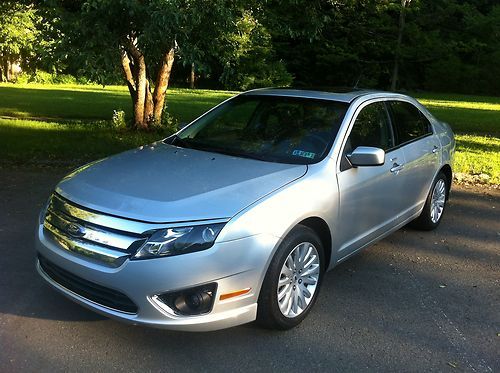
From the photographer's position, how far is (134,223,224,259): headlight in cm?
310

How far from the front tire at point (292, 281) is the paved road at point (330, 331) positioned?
0.45ft

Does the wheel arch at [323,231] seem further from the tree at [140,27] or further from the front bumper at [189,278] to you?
the tree at [140,27]

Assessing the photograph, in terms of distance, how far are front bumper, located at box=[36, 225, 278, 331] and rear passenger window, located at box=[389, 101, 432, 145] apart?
2371 millimetres

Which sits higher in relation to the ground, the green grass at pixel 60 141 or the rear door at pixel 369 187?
the rear door at pixel 369 187

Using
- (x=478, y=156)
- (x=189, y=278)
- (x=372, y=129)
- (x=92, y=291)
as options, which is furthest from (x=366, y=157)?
(x=478, y=156)

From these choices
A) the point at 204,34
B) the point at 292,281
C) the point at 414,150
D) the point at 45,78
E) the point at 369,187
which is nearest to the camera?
the point at 292,281

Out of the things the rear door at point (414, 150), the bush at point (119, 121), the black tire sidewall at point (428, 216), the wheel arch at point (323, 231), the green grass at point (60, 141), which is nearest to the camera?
the wheel arch at point (323, 231)

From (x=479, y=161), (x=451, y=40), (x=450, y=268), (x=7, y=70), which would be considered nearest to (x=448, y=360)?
(x=450, y=268)

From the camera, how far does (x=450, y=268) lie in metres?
4.97

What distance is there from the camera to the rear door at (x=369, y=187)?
13.6 feet

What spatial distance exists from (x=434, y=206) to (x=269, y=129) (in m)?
2.39

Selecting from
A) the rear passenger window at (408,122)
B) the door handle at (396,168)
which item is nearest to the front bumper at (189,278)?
the door handle at (396,168)

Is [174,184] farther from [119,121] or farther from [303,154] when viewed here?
[119,121]

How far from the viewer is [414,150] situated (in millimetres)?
5215
